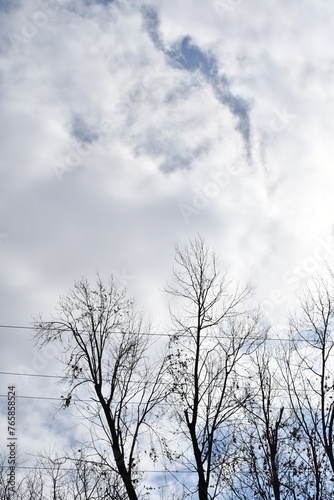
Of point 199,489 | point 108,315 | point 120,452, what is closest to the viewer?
point 199,489

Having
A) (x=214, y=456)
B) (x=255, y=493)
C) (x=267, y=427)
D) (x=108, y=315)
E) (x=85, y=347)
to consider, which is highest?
(x=108, y=315)

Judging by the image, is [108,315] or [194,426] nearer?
[194,426]

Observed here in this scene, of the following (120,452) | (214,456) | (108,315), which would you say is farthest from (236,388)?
(108,315)

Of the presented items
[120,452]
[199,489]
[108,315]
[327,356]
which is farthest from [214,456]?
[108,315]

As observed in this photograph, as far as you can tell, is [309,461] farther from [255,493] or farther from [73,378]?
A: [73,378]

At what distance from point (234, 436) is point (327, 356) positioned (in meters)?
4.13

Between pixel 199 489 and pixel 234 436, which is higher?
pixel 234 436

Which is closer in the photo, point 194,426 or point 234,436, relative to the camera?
point 194,426

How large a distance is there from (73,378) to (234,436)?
226 inches

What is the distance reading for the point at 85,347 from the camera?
47.8 ft

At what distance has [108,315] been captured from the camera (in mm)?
15383

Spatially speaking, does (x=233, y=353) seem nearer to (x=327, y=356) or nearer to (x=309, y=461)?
(x=327, y=356)

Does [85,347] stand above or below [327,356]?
above

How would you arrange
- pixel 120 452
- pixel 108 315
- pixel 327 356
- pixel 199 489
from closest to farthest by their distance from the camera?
1. pixel 199 489
2. pixel 120 452
3. pixel 327 356
4. pixel 108 315
